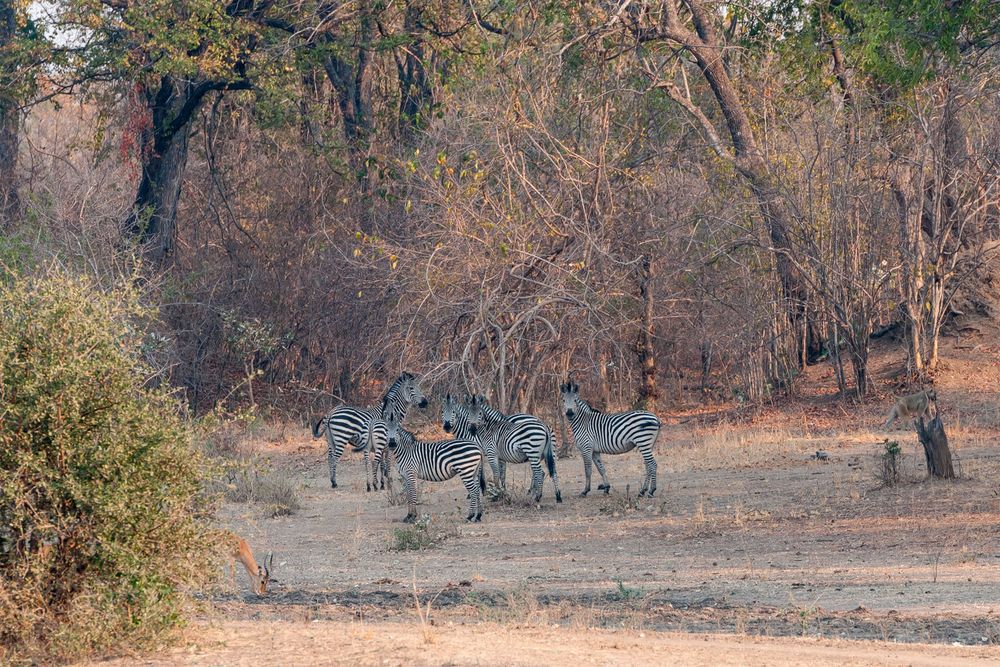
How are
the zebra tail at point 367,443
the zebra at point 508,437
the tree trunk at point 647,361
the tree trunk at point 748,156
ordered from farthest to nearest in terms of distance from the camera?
the tree trunk at point 647,361
the tree trunk at point 748,156
the zebra tail at point 367,443
the zebra at point 508,437

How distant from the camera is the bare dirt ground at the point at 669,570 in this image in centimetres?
823

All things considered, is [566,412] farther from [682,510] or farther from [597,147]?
[597,147]

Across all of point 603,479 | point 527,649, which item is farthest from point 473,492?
point 527,649

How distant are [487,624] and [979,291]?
20.8 m

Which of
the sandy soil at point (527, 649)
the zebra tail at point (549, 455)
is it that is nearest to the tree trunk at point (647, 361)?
the zebra tail at point (549, 455)

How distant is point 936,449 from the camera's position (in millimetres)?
15641

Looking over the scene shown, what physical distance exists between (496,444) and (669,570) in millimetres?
5317

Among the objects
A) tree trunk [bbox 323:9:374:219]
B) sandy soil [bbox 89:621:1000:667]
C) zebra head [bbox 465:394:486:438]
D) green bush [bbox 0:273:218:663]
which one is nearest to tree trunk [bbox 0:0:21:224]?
tree trunk [bbox 323:9:374:219]

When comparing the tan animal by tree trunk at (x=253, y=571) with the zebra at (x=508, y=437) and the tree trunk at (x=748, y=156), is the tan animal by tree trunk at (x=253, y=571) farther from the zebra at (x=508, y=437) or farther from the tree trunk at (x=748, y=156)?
the tree trunk at (x=748, y=156)

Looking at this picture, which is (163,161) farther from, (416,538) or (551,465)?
(416,538)

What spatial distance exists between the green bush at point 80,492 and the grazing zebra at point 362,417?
11574mm

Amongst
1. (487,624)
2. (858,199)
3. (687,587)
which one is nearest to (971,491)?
(687,587)

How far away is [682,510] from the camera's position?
15.9m

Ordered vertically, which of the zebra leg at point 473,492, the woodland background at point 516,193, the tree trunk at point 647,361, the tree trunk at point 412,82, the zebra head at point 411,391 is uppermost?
the tree trunk at point 412,82
